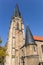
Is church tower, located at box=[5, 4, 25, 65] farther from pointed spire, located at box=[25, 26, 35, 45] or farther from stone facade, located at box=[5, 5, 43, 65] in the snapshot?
pointed spire, located at box=[25, 26, 35, 45]

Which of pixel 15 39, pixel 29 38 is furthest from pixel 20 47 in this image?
pixel 29 38

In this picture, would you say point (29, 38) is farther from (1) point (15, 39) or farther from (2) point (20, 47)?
(1) point (15, 39)

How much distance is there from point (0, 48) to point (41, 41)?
18.0 meters

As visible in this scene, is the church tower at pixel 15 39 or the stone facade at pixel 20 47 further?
the church tower at pixel 15 39

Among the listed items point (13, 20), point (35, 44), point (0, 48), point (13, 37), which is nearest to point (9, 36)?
point (13, 37)

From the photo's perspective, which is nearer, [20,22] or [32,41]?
[32,41]

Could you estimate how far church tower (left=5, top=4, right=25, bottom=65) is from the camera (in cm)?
4606

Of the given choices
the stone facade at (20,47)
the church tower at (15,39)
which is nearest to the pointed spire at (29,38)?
the stone facade at (20,47)

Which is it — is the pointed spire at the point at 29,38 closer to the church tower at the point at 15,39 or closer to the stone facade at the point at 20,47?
the stone facade at the point at 20,47

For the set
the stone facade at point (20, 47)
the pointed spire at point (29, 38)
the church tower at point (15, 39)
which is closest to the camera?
the stone facade at point (20, 47)

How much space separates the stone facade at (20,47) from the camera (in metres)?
37.9

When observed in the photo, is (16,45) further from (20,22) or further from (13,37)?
(20,22)

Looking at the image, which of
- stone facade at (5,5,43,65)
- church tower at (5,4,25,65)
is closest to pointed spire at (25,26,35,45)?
stone facade at (5,5,43,65)

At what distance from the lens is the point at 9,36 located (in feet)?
168
